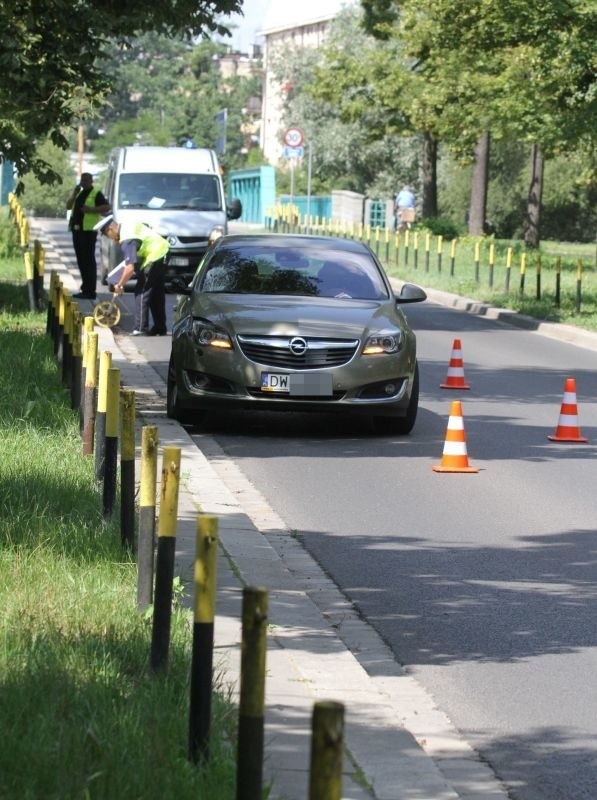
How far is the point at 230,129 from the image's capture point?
131250 mm

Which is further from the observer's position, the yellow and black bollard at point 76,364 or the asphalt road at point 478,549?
the yellow and black bollard at point 76,364

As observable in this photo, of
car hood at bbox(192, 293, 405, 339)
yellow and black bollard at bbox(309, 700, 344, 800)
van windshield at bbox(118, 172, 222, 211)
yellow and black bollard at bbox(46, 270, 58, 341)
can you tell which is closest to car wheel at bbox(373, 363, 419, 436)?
car hood at bbox(192, 293, 405, 339)

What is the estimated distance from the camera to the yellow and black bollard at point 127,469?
7.51 m

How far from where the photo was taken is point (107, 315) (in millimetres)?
22844

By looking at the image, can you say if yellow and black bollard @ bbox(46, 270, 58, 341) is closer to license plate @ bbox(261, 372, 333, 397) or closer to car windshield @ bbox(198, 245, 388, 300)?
car windshield @ bbox(198, 245, 388, 300)

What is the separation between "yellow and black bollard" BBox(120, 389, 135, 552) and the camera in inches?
296

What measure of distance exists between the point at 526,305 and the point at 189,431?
52.8 ft

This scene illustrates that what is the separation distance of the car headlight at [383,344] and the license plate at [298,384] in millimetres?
418

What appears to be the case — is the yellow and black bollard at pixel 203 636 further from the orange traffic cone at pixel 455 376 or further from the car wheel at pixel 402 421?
the orange traffic cone at pixel 455 376

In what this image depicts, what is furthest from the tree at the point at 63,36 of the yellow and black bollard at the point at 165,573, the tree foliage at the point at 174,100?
the tree foliage at the point at 174,100

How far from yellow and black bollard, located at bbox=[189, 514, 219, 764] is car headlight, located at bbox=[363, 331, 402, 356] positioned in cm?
901

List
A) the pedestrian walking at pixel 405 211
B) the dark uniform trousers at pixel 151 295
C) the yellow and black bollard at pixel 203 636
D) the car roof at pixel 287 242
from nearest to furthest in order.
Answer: the yellow and black bollard at pixel 203 636 < the car roof at pixel 287 242 < the dark uniform trousers at pixel 151 295 < the pedestrian walking at pixel 405 211

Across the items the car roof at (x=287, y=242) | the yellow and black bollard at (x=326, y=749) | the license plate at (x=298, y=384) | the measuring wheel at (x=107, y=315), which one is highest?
the yellow and black bollard at (x=326, y=749)

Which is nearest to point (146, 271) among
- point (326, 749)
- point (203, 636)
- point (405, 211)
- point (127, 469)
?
point (127, 469)
